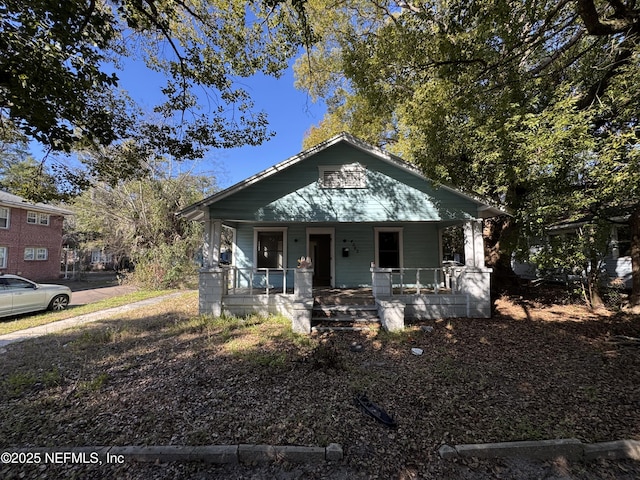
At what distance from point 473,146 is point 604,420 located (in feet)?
20.3

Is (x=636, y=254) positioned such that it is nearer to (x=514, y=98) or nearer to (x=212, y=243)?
(x=514, y=98)

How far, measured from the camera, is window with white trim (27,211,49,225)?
61.8 feet

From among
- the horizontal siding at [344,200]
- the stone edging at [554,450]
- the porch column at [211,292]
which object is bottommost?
the stone edging at [554,450]

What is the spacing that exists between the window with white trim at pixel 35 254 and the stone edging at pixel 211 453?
22.5m

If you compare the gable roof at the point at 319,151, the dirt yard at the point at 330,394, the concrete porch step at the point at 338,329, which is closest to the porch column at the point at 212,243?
the gable roof at the point at 319,151

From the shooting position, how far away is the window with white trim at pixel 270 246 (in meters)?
11.0

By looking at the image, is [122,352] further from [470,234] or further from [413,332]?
[470,234]

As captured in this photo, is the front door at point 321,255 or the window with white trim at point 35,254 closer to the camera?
the front door at point 321,255

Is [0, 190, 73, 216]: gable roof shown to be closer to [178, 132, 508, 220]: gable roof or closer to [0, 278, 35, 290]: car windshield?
[0, 278, 35, 290]: car windshield

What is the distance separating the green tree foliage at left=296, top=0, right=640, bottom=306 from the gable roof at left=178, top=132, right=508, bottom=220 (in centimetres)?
49

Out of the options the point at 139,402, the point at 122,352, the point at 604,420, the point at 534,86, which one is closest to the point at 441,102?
the point at 534,86

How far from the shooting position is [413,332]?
22.1 feet

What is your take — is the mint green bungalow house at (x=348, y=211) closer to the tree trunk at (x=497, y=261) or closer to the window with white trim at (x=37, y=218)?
the tree trunk at (x=497, y=261)

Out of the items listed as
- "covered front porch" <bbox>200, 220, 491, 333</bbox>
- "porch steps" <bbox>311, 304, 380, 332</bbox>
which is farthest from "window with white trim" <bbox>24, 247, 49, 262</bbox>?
"porch steps" <bbox>311, 304, 380, 332</bbox>
